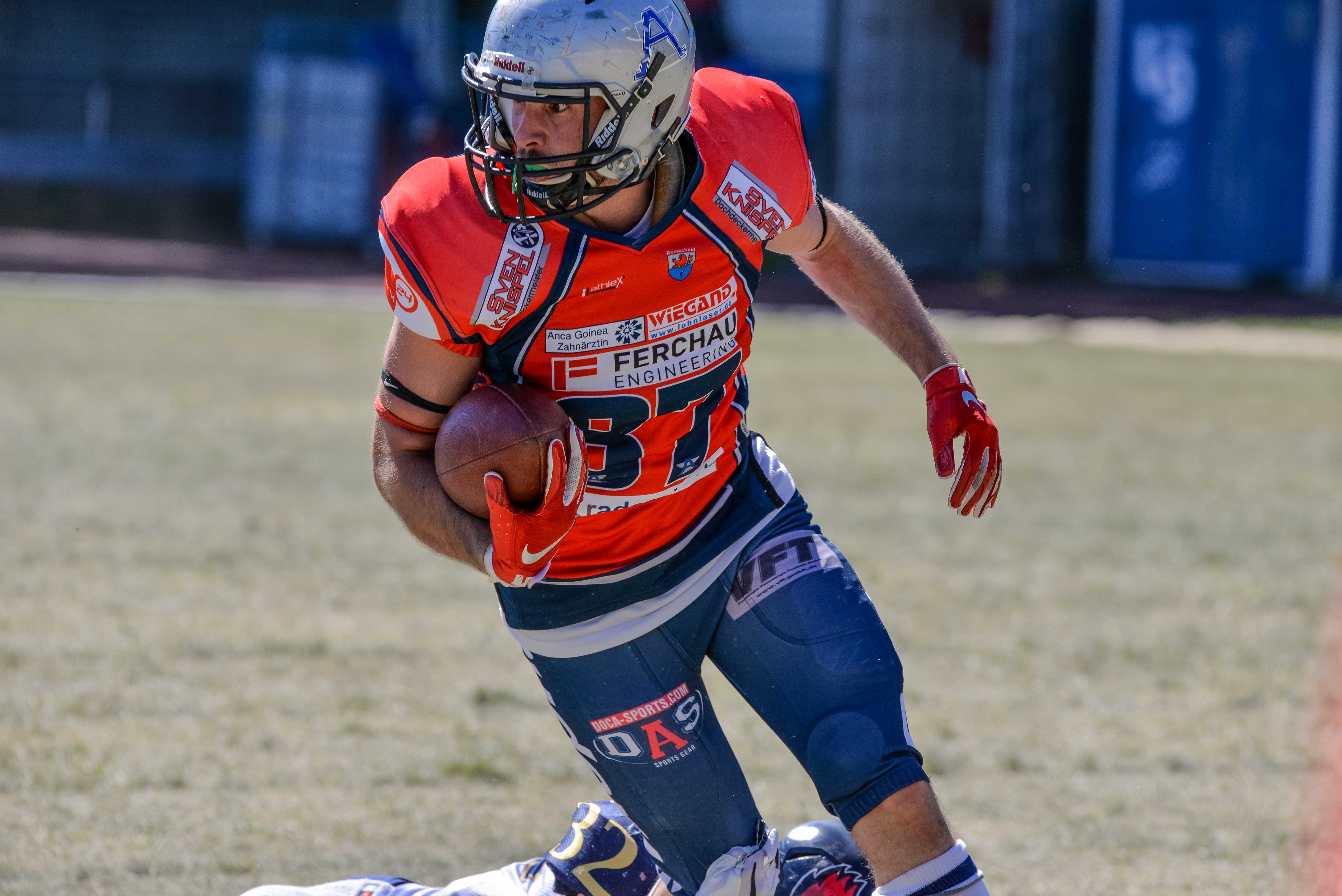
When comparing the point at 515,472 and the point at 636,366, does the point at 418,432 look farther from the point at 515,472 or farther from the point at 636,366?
the point at 636,366

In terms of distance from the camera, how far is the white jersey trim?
10.4 feet

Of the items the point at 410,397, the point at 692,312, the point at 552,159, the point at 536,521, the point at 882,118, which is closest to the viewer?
the point at 536,521

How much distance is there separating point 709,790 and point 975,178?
62.8 ft

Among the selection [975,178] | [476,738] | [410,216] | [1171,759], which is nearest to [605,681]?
[410,216]

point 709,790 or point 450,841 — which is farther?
point 450,841

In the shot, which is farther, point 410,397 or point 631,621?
point 631,621

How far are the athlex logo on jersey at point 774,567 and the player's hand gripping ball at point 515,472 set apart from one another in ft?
1.46

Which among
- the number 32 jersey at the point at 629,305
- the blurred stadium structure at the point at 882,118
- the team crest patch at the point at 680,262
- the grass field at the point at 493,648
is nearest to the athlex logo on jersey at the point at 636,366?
the number 32 jersey at the point at 629,305

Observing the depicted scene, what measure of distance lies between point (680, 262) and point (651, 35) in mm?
453

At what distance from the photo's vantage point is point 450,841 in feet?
13.8

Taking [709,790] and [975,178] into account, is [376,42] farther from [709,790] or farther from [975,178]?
[709,790]

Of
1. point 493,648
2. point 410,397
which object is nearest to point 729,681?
point 410,397

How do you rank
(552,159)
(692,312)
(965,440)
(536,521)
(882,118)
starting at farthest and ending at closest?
(882,118) < (965,440) < (692,312) < (552,159) < (536,521)

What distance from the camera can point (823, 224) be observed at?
3.53m
